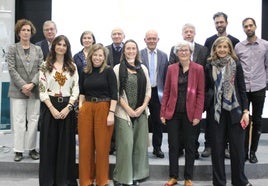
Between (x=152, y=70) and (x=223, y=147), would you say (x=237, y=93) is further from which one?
A: (x=152, y=70)

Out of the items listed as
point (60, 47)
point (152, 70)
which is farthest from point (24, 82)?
point (152, 70)

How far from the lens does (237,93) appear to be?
3.91 m

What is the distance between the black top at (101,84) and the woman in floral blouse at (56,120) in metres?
0.19

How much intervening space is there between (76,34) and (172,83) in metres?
3.16

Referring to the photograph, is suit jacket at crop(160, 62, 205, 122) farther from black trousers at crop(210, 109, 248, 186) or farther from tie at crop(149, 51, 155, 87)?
tie at crop(149, 51, 155, 87)

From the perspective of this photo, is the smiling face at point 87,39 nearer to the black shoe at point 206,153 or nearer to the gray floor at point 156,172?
the gray floor at point 156,172

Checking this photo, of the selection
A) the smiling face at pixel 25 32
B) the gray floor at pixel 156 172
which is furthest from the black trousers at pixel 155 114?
the smiling face at pixel 25 32

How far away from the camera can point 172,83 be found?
3910 mm

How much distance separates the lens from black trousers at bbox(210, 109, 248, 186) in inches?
153

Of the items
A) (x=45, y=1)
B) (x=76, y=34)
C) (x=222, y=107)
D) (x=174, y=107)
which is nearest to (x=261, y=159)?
(x=222, y=107)

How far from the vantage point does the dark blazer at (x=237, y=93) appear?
385 centimetres

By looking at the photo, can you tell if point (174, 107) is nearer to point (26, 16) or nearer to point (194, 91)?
point (194, 91)

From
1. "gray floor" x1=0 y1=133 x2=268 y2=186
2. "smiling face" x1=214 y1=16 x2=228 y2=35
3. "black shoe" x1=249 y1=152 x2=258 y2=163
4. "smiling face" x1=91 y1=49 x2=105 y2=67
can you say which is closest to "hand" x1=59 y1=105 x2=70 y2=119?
"smiling face" x1=91 y1=49 x2=105 y2=67

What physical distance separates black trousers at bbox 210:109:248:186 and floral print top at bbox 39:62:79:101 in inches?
59.2
